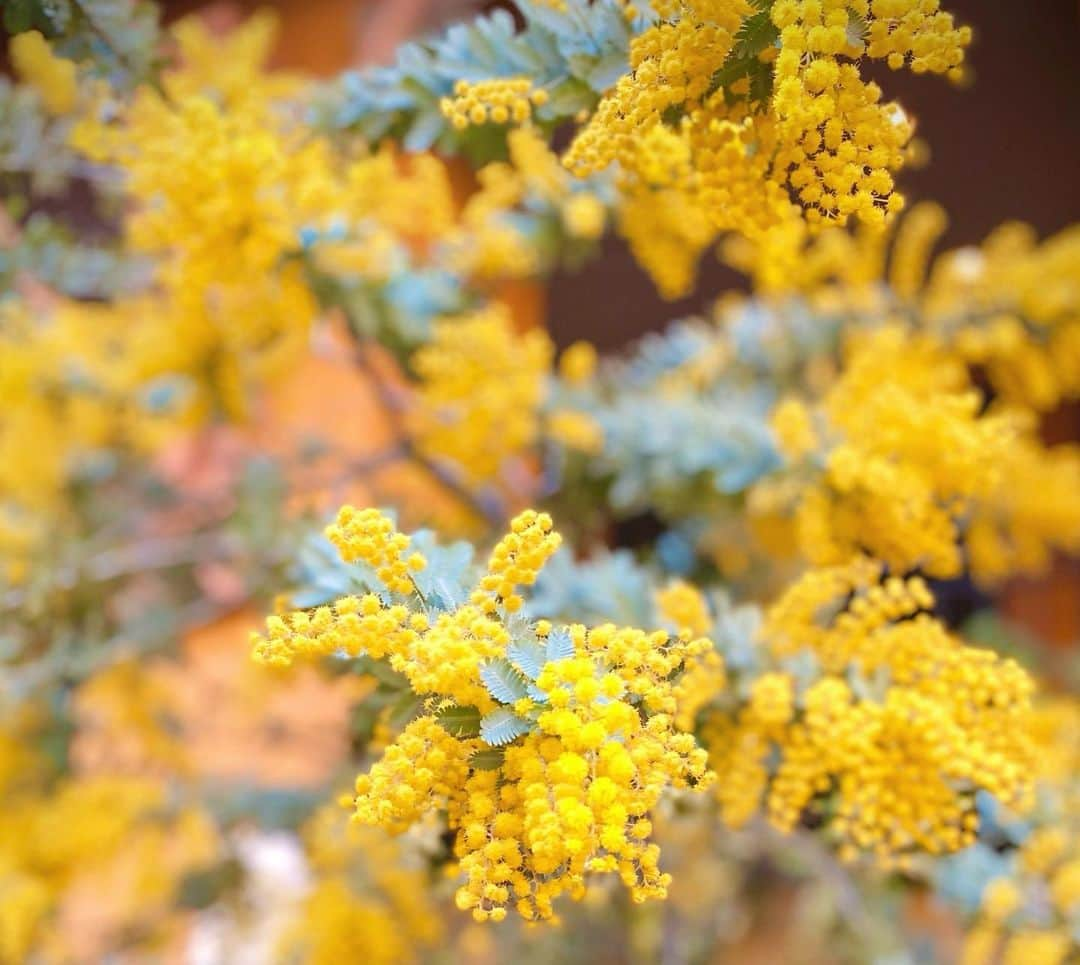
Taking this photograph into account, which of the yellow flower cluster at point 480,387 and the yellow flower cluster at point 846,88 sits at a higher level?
the yellow flower cluster at point 480,387

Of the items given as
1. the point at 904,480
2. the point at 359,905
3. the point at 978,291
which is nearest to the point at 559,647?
the point at 904,480

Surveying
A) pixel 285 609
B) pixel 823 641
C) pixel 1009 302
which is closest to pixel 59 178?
pixel 285 609

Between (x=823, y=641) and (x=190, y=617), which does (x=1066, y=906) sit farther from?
(x=190, y=617)

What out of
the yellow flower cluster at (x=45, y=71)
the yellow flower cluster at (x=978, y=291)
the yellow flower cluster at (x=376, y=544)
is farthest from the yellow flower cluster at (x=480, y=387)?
the yellow flower cluster at (x=376, y=544)

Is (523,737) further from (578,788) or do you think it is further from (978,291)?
(978,291)

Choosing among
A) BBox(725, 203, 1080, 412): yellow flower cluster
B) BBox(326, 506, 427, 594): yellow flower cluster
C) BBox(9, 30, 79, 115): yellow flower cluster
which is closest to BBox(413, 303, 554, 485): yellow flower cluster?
BBox(725, 203, 1080, 412): yellow flower cluster

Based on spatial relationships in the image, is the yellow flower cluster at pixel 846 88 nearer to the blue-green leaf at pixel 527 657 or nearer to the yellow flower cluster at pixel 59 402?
the blue-green leaf at pixel 527 657
